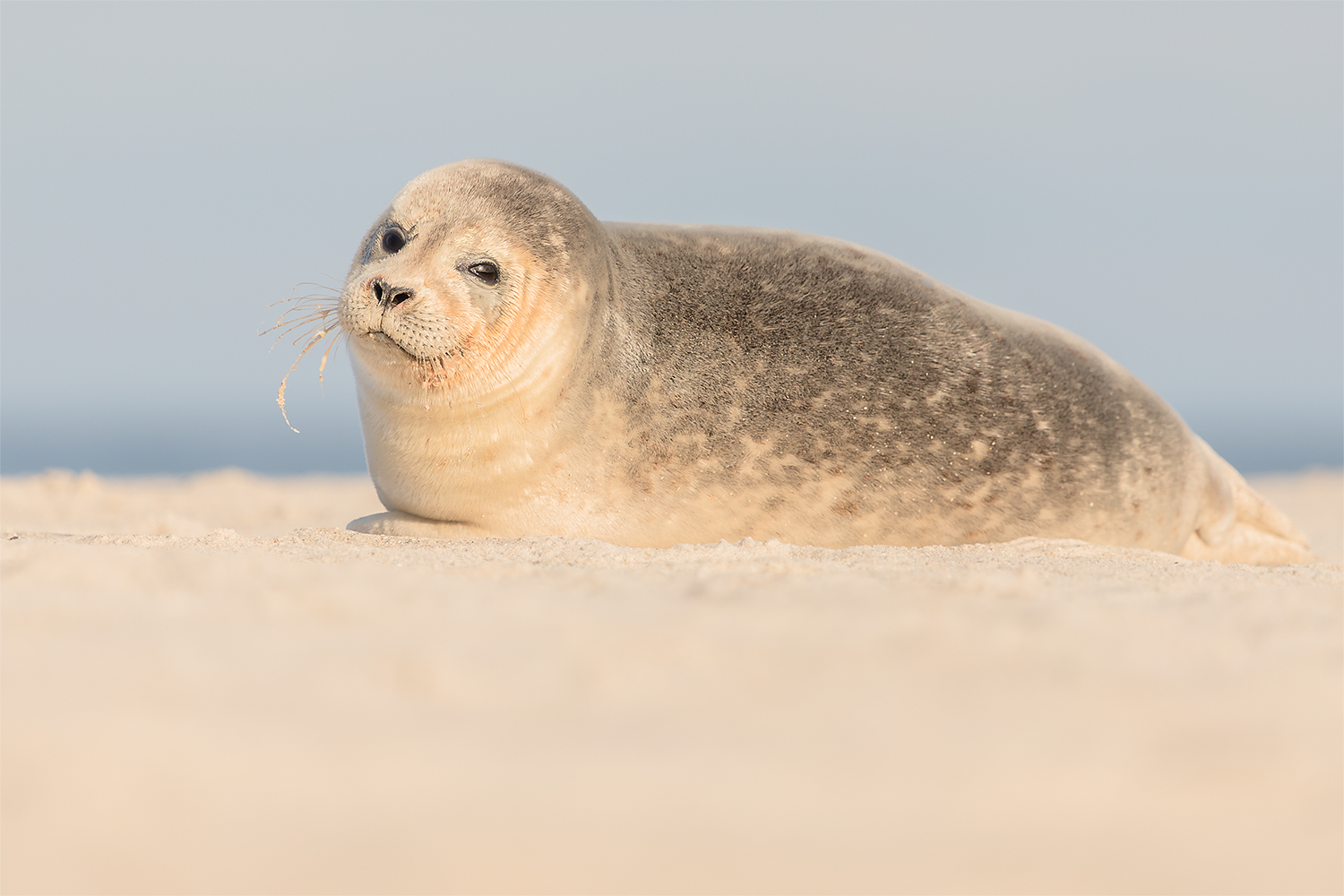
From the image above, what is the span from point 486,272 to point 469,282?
0.28ft

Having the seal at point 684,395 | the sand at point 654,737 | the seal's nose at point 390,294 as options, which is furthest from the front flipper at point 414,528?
the sand at point 654,737

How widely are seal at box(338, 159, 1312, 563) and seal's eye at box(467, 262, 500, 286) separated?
0.01m

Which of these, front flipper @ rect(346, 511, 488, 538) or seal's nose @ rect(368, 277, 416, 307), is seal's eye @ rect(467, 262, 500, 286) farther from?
front flipper @ rect(346, 511, 488, 538)

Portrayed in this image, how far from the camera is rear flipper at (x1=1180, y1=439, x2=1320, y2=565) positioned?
186 inches

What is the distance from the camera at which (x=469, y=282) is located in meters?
3.80

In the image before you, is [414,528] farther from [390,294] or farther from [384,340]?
[390,294]

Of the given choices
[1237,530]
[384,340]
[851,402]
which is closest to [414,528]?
[384,340]

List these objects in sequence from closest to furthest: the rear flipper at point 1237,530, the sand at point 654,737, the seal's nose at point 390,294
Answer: the sand at point 654,737, the seal's nose at point 390,294, the rear flipper at point 1237,530

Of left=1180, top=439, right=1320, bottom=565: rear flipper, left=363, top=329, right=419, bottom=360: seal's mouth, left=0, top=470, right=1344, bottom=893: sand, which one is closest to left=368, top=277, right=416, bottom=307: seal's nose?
left=363, top=329, right=419, bottom=360: seal's mouth

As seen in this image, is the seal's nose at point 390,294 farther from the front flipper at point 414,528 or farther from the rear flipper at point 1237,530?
the rear flipper at point 1237,530

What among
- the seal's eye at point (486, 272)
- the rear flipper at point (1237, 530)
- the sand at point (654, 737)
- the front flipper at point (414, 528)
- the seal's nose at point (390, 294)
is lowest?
the front flipper at point (414, 528)

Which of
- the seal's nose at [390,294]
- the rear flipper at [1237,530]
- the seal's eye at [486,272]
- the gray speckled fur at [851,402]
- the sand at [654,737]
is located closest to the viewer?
the sand at [654,737]

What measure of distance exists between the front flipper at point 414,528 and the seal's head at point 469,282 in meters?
0.46

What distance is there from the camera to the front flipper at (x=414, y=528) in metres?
3.93
